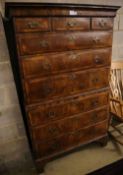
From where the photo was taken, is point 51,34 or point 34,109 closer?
point 51,34

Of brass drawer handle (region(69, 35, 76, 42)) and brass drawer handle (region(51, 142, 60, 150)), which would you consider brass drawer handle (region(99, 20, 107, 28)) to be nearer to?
brass drawer handle (region(69, 35, 76, 42))

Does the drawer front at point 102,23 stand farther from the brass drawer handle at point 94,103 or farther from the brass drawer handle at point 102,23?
the brass drawer handle at point 94,103

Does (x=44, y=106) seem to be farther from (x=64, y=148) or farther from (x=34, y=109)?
(x=64, y=148)

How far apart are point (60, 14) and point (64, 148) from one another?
53.3 inches

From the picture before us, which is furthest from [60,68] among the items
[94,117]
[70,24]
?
[94,117]

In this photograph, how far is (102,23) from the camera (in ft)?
4.43

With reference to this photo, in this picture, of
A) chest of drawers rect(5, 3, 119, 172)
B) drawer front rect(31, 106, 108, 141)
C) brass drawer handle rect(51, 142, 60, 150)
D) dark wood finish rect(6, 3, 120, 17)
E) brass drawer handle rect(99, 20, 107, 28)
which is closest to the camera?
dark wood finish rect(6, 3, 120, 17)

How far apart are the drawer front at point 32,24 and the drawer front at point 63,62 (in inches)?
8.2

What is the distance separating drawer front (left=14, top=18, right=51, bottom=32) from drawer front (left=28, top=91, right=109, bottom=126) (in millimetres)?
653

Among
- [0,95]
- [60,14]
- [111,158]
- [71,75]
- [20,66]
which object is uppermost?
[60,14]

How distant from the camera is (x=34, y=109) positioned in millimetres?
1335

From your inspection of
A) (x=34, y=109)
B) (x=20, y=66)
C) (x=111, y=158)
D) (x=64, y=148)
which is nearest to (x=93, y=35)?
(x=20, y=66)

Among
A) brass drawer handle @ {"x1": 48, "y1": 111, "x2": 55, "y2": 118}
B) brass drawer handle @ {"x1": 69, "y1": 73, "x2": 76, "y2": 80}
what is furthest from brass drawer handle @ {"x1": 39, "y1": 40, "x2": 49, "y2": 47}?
brass drawer handle @ {"x1": 48, "y1": 111, "x2": 55, "y2": 118}

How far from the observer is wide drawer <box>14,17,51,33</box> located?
108cm
